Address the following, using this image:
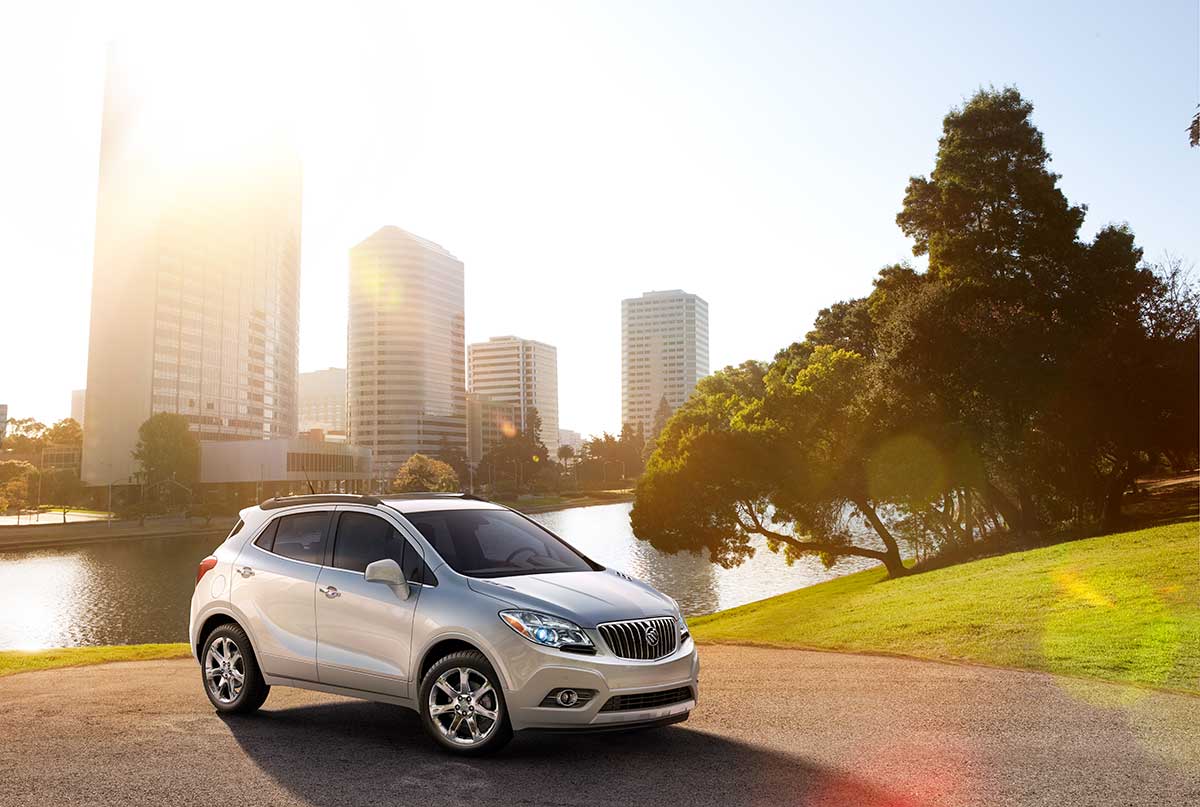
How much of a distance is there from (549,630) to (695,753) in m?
1.60

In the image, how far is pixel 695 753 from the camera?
6.98 meters

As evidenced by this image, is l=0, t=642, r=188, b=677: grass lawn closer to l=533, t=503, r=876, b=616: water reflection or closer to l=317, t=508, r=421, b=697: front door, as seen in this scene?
l=317, t=508, r=421, b=697: front door

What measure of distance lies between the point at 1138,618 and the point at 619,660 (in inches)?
428

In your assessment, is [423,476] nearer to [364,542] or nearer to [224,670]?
[224,670]

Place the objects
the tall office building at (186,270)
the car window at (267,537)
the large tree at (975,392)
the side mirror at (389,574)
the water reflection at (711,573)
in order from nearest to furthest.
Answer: the side mirror at (389,574)
the car window at (267,537)
the large tree at (975,392)
the water reflection at (711,573)
the tall office building at (186,270)

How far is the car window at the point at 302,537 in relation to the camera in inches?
323

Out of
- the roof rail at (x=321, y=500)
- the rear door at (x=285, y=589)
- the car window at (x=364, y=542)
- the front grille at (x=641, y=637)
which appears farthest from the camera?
the roof rail at (x=321, y=500)

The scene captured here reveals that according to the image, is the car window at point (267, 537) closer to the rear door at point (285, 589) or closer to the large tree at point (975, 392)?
the rear door at point (285, 589)

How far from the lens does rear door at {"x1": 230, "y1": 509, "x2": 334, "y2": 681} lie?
7934mm

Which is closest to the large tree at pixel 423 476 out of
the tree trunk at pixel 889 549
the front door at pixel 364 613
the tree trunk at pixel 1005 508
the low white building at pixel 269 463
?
the low white building at pixel 269 463

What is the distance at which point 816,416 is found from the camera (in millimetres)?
36938

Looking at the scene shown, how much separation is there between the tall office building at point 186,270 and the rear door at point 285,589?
15016cm

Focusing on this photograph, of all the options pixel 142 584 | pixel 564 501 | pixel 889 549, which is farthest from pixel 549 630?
pixel 564 501

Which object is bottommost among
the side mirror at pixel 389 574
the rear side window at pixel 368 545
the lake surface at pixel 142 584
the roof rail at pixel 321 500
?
the lake surface at pixel 142 584
